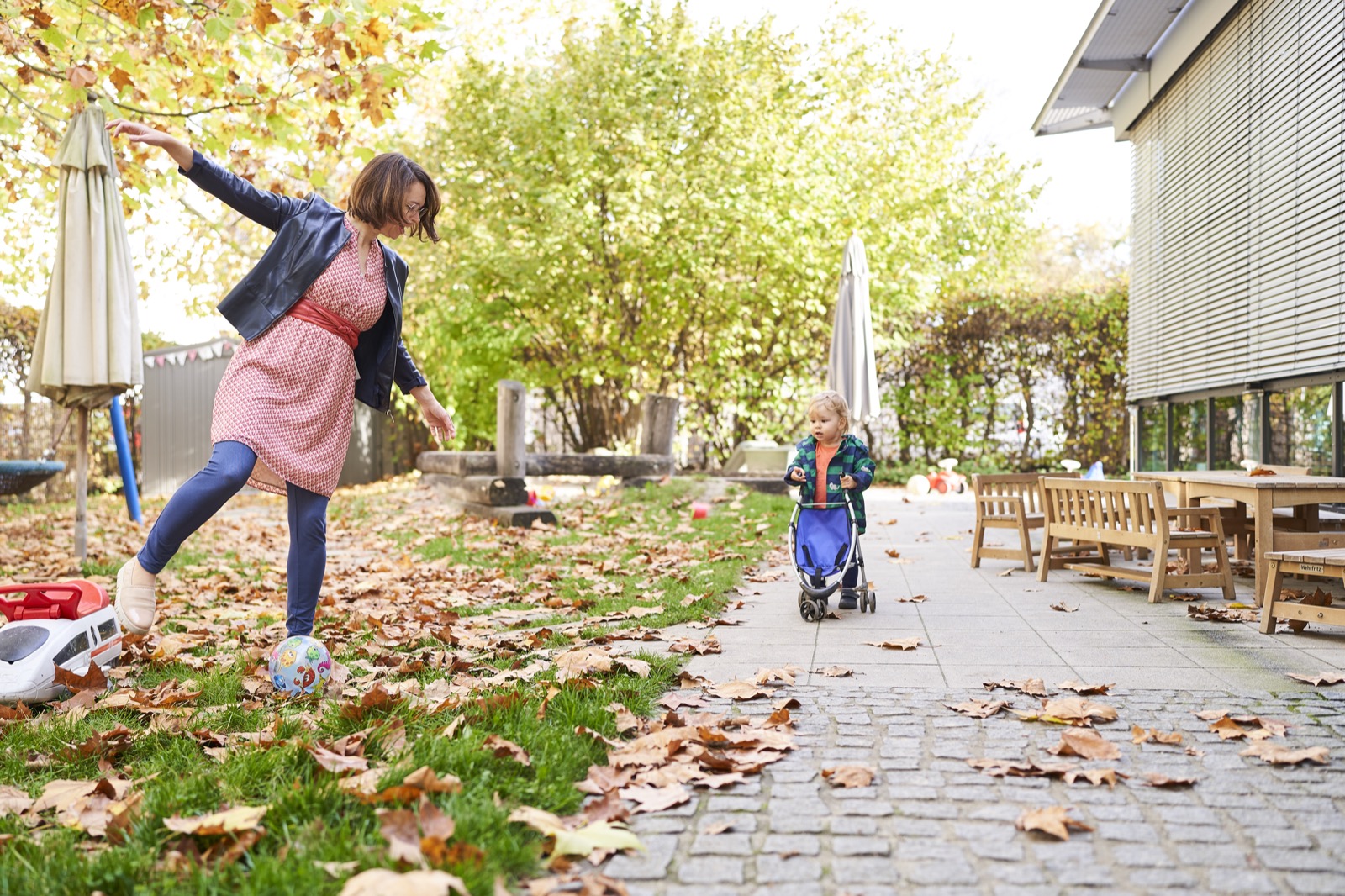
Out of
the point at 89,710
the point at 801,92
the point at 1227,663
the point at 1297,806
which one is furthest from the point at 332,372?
the point at 801,92

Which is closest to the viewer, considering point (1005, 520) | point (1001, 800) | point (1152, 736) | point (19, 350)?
point (1001, 800)

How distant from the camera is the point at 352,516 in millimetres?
11359

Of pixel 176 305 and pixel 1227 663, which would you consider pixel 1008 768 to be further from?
pixel 176 305

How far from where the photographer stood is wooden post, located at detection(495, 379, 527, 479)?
10.3 metres

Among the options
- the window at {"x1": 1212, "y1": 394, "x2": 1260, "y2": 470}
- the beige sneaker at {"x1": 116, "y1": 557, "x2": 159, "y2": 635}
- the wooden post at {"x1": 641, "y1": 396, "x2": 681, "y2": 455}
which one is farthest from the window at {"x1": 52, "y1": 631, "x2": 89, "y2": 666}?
the wooden post at {"x1": 641, "y1": 396, "x2": 681, "y2": 455}

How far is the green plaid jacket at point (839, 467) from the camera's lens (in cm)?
545

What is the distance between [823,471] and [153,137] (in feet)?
11.5

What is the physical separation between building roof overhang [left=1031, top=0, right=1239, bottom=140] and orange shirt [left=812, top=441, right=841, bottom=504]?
23.8ft

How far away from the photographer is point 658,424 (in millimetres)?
13227

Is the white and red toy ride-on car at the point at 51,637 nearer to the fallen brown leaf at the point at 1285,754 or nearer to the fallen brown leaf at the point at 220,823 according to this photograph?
the fallen brown leaf at the point at 220,823

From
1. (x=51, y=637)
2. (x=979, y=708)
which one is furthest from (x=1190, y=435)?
(x=51, y=637)

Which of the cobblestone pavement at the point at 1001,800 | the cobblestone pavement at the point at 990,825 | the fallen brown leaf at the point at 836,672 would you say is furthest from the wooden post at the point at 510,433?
the cobblestone pavement at the point at 990,825

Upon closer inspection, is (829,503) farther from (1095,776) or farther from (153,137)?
(153,137)

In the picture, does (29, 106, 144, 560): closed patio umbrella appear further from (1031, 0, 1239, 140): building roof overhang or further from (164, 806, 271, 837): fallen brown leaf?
(1031, 0, 1239, 140): building roof overhang
